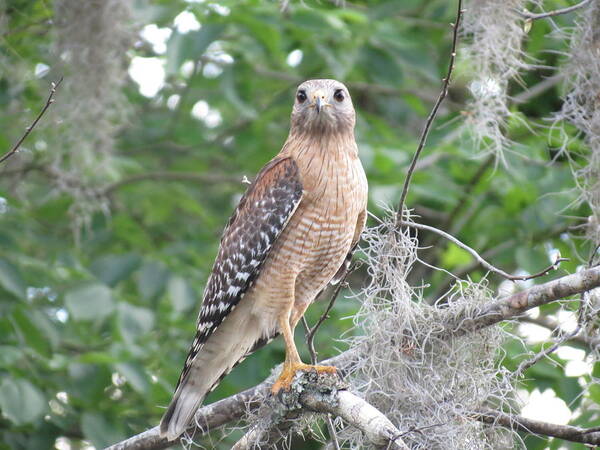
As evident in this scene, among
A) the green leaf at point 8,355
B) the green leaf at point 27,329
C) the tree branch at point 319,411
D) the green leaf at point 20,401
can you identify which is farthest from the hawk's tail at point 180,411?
the green leaf at point 27,329

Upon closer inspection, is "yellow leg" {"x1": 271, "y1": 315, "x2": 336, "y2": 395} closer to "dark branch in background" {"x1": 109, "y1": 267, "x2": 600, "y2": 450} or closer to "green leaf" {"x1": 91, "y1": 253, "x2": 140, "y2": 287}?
"dark branch in background" {"x1": 109, "y1": 267, "x2": 600, "y2": 450}

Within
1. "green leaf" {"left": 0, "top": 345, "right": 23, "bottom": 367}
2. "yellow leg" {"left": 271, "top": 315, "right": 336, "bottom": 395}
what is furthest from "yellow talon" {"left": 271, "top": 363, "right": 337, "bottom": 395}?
"green leaf" {"left": 0, "top": 345, "right": 23, "bottom": 367}

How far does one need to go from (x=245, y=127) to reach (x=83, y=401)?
8.96ft

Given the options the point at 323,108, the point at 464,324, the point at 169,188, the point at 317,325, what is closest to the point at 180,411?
the point at 317,325

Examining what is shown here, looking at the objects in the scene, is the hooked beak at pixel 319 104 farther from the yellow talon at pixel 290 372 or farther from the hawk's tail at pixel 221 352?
the yellow talon at pixel 290 372

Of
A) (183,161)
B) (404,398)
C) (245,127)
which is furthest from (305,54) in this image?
(404,398)

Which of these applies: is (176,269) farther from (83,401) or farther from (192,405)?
(192,405)

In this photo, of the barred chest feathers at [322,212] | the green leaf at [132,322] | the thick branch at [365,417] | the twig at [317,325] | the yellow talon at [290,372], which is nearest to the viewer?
the thick branch at [365,417]

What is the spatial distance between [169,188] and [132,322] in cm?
181

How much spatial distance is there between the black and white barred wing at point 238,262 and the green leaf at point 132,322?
72 cm

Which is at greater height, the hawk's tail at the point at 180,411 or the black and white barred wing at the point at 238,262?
the black and white barred wing at the point at 238,262

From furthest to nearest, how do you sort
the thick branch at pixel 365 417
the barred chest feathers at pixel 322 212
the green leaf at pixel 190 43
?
the green leaf at pixel 190 43
the barred chest feathers at pixel 322 212
the thick branch at pixel 365 417

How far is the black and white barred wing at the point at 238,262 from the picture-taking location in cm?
414

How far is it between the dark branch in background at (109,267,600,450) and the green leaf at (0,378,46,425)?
2.45 ft
